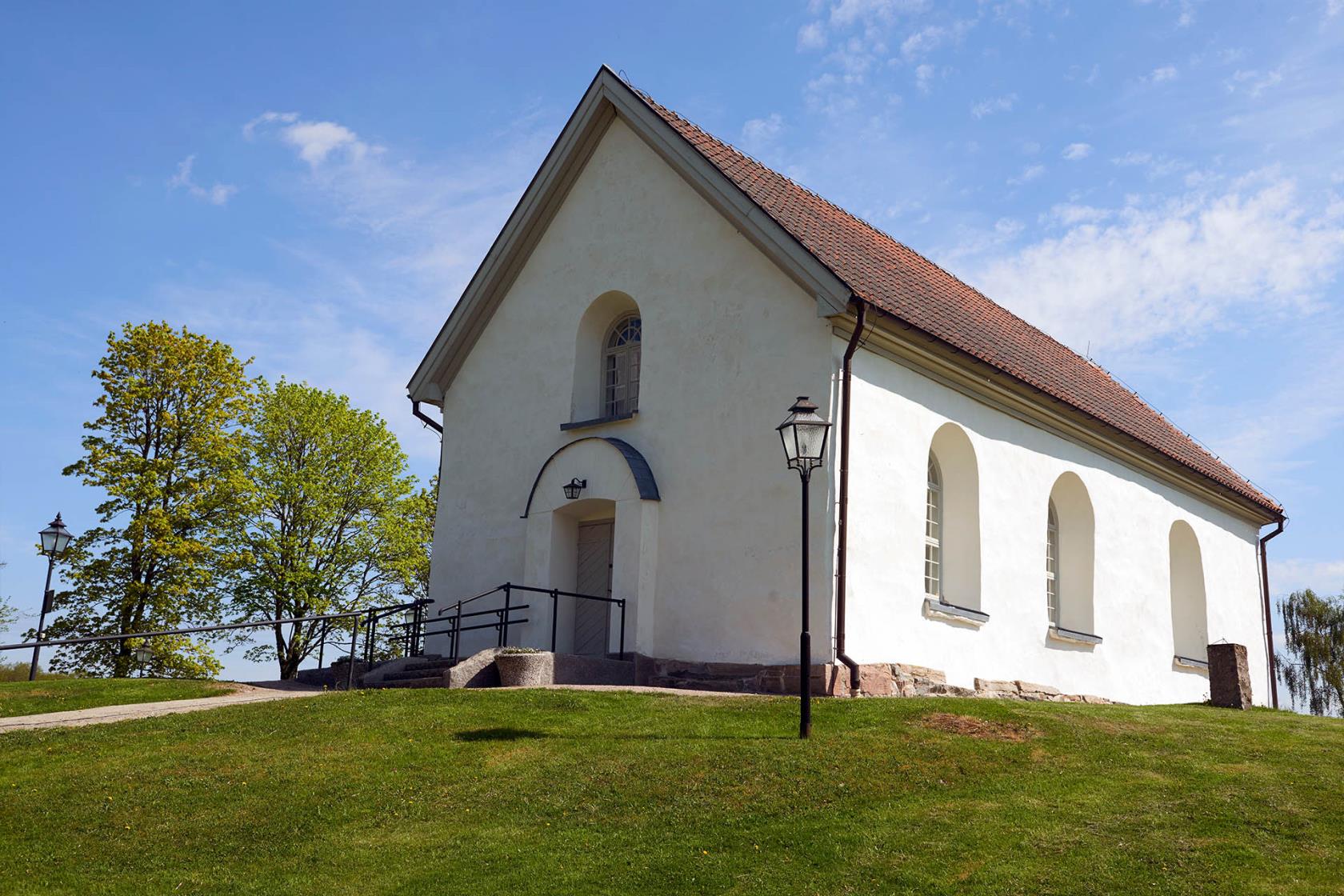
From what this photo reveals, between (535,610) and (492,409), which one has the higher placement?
(492,409)

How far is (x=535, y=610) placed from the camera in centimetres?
1791

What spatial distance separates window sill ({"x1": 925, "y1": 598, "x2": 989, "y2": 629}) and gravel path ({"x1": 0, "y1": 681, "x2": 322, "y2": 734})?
801 centimetres

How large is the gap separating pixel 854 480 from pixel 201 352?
18.9 m

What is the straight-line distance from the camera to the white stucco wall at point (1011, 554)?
15.7 metres

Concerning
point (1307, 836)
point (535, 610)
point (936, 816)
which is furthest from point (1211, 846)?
point (535, 610)

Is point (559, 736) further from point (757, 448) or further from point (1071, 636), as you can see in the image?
point (1071, 636)

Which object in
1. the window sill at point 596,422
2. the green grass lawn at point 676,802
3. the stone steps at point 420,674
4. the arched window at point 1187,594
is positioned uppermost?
the window sill at point 596,422

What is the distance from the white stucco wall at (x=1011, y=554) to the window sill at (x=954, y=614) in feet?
0.37

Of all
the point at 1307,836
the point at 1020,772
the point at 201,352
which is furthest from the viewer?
the point at 201,352

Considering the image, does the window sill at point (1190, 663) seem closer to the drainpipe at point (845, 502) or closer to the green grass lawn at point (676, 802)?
the green grass lawn at point (676, 802)

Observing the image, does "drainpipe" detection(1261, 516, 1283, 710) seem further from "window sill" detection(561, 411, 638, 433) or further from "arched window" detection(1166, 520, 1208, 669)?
"window sill" detection(561, 411, 638, 433)

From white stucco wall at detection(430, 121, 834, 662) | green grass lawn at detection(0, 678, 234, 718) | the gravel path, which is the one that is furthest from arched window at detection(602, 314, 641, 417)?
green grass lawn at detection(0, 678, 234, 718)

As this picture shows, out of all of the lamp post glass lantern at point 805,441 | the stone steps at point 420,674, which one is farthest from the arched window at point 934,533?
the stone steps at point 420,674

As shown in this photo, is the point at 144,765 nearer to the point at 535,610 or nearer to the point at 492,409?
the point at 535,610
